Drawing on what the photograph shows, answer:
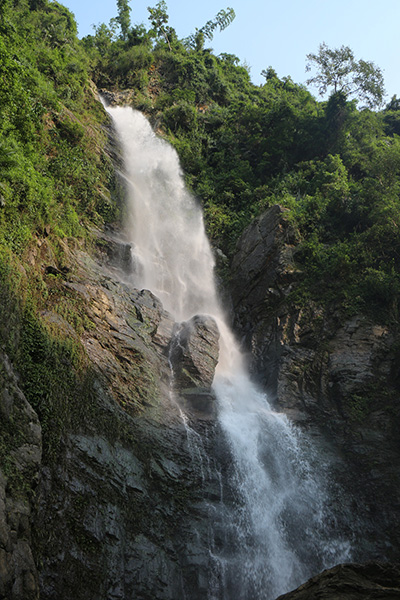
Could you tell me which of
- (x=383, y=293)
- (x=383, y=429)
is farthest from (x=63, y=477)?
(x=383, y=293)

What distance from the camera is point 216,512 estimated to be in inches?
421

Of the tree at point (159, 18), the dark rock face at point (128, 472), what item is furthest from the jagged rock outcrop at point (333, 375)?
the tree at point (159, 18)

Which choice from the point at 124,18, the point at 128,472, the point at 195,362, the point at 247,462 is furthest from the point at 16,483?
the point at 124,18

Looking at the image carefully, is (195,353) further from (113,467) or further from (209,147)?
(209,147)

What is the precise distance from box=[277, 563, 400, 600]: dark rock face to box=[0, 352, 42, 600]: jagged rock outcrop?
4.18 meters

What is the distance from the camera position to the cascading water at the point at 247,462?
10.0 m

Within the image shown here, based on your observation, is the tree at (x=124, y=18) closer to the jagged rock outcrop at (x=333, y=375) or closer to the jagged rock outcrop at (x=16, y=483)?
the jagged rock outcrop at (x=333, y=375)

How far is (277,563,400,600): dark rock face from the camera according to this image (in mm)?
5988

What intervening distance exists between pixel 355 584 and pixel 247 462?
5.93 meters

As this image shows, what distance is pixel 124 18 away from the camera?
40094 millimetres

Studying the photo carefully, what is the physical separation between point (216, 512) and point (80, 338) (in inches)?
226

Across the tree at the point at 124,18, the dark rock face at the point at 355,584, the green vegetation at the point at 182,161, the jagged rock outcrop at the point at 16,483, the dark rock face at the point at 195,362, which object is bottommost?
the jagged rock outcrop at the point at 16,483

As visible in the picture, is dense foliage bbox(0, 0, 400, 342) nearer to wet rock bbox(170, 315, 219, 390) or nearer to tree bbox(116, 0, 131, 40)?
tree bbox(116, 0, 131, 40)

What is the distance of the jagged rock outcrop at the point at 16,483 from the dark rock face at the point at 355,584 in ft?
13.7
